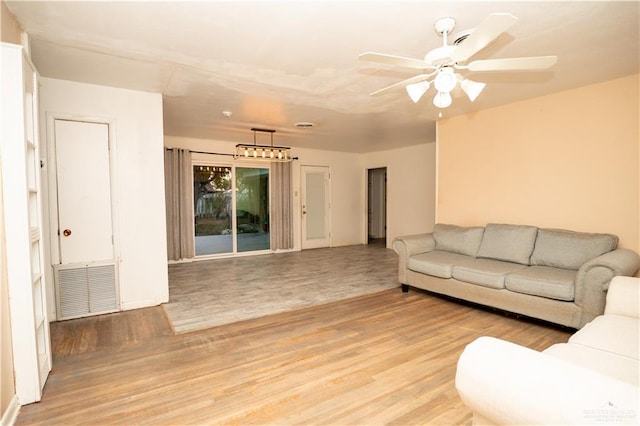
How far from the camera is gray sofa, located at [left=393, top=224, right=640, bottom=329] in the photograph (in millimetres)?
2676

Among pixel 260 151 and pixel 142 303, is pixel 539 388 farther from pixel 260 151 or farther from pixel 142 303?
pixel 260 151

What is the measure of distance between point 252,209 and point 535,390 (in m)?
6.41

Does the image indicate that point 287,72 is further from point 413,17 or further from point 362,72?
point 413,17

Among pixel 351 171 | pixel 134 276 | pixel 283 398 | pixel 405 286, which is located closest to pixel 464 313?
pixel 405 286

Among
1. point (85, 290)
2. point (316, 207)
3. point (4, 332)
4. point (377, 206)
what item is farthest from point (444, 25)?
point (377, 206)

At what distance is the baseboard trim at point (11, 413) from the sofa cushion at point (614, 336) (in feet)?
10.5

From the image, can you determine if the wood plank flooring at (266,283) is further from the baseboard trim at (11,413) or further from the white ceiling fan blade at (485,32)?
the white ceiling fan blade at (485,32)

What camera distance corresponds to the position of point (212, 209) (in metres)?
6.55

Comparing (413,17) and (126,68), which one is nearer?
(413,17)

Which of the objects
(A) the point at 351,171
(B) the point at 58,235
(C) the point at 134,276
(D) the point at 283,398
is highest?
(A) the point at 351,171

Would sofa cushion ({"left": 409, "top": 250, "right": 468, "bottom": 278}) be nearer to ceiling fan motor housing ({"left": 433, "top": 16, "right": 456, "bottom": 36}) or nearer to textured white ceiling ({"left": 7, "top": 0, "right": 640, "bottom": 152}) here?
textured white ceiling ({"left": 7, "top": 0, "right": 640, "bottom": 152})

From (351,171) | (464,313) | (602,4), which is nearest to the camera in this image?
(602,4)

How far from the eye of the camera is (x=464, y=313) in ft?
11.2

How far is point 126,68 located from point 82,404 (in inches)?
106
